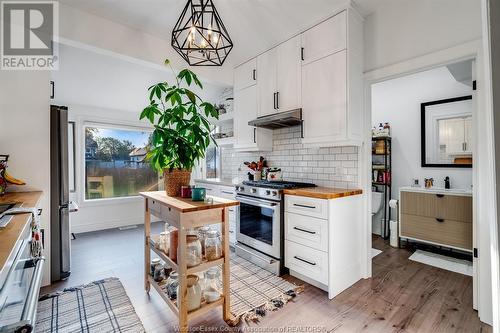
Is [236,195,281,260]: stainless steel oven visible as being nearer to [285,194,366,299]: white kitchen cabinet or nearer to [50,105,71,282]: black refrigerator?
[285,194,366,299]: white kitchen cabinet

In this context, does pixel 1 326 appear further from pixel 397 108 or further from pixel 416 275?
pixel 397 108

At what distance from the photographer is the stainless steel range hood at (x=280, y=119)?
2701 millimetres

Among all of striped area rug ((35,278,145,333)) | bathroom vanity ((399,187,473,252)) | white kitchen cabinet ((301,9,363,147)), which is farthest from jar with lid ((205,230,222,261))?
bathroom vanity ((399,187,473,252))

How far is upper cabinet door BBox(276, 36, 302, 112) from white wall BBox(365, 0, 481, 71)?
28.9 inches

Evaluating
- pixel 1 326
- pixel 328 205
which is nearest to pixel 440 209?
pixel 328 205

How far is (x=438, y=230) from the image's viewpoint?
3027 millimetres

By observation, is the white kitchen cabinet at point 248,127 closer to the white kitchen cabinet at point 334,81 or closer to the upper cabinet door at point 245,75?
the upper cabinet door at point 245,75

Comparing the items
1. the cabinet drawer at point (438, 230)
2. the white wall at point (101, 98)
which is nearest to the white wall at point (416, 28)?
the cabinet drawer at point (438, 230)

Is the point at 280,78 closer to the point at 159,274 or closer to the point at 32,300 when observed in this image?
the point at 159,274

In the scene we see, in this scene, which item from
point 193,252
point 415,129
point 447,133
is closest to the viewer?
point 193,252

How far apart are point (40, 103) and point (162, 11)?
1.52 metres

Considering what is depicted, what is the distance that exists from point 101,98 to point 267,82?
2.81 m

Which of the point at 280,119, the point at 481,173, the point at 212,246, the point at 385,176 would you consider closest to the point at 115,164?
the point at 280,119

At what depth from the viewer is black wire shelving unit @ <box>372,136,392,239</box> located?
373 cm
